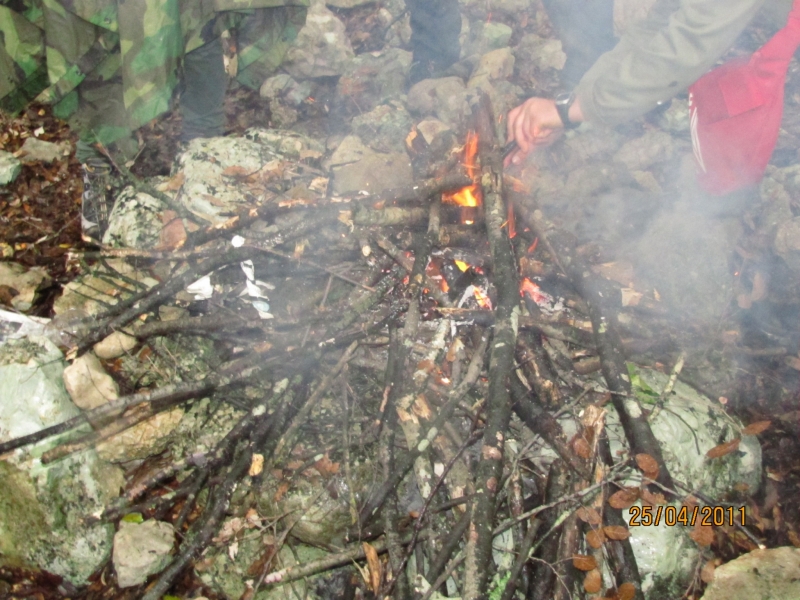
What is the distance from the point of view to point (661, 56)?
11.6 feet

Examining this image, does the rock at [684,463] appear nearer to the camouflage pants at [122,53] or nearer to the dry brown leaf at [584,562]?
the dry brown leaf at [584,562]

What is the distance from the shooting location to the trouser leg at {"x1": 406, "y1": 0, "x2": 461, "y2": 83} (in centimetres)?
643

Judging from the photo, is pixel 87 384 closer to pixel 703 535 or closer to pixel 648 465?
pixel 648 465

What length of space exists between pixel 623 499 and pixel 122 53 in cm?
553

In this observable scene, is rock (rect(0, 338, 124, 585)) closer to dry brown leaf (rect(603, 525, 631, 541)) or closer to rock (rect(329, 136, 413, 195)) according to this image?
rock (rect(329, 136, 413, 195))

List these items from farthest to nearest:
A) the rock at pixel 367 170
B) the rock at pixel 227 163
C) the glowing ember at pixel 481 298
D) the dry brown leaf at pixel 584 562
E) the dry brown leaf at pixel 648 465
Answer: the rock at pixel 367 170, the rock at pixel 227 163, the glowing ember at pixel 481 298, the dry brown leaf at pixel 648 465, the dry brown leaf at pixel 584 562

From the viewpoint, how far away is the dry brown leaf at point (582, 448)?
10.00ft

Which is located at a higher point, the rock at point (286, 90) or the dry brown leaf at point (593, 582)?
the rock at point (286, 90)

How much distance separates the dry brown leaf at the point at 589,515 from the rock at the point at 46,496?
10.8ft

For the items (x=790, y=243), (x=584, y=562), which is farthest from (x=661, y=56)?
(x=584, y=562)

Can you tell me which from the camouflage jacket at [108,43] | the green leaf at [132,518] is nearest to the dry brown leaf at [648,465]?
the green leaf at [132,518]

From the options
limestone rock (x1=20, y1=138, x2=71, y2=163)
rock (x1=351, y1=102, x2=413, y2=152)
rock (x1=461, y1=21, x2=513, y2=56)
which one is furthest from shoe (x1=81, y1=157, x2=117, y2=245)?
rock (x1=461, y1=21, x2=513, y2=56)

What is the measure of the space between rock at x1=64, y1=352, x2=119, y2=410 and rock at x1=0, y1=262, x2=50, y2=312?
1.20 metres

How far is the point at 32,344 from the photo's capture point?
11.9ft
